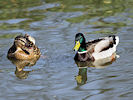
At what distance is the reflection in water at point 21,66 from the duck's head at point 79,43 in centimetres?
131

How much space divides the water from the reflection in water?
4 centimetres

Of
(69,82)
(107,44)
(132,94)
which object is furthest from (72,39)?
(132,94)

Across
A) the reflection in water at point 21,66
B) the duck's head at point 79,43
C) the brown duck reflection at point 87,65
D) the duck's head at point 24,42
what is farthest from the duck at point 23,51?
the brown duck reflection at point 87,65

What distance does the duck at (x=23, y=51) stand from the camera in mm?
11477

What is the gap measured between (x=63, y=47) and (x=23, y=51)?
1226 millimetres

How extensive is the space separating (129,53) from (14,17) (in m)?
6.13

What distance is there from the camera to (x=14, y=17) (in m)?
15.4

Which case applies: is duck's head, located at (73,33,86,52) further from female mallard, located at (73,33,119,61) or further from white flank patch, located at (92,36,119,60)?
white flank patch, located at (92,36,119,60)

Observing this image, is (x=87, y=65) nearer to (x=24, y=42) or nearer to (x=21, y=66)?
(x=21, y=66)

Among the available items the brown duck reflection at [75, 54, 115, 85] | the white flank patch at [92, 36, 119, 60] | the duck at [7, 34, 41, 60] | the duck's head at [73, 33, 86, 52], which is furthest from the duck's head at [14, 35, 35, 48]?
the white flank patch at [92, 36, 119, 60]

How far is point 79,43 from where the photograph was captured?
1106 cm

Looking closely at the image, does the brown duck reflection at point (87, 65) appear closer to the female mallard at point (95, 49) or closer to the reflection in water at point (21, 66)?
the female mallard at point (95, 49)

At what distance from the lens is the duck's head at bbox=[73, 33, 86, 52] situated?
10914mm

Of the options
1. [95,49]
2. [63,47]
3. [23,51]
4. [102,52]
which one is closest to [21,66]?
[23,51]
